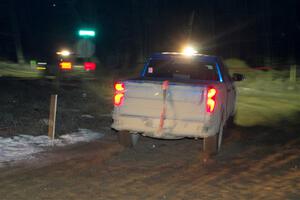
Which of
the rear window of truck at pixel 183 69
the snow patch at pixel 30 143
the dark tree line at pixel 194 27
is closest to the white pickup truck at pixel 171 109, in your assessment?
the rear window of truck at pixel 183 69

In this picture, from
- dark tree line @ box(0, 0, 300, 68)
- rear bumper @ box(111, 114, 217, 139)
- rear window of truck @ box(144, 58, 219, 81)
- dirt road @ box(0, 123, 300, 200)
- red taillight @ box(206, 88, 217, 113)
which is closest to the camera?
dirt road @ box(0, 123, 300, 200)

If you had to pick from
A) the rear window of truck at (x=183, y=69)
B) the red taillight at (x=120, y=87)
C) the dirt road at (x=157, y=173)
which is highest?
the rear window of truck at (x=183, y=69)

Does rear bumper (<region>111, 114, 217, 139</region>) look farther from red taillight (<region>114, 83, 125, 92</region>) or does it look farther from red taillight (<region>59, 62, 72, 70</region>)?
red taillight (<region>59, 62, 72, 70</region>)

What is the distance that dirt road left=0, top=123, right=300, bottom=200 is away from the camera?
6.72m

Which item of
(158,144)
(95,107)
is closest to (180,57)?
(158,144)

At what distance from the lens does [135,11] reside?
154ft

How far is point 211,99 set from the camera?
8.73 meters

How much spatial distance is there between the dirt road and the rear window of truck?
1437 mm

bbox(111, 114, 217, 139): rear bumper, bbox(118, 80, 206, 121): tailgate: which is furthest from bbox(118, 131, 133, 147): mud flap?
bbox(118, 80, 206, 121): tailgate

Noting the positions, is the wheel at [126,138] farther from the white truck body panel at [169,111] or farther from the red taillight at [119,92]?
the red taillight at [119,92]

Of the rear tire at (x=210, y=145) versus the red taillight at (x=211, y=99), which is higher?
the red taillight at (x=211, y=99)

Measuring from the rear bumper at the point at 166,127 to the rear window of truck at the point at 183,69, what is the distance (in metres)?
2.00

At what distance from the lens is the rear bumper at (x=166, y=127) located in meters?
8.78

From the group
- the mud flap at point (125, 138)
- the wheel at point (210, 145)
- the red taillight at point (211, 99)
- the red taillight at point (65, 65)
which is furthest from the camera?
the red taillight at point (65, 65)
